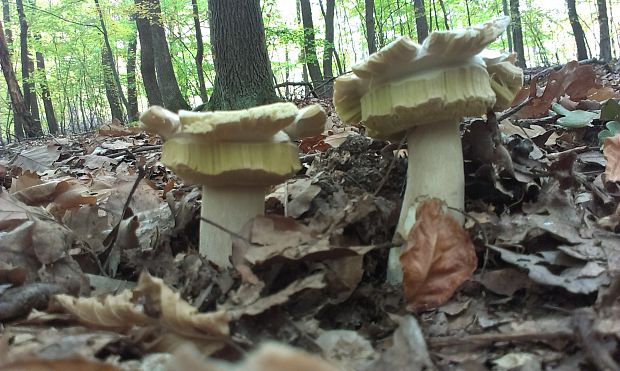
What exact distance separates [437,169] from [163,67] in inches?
368

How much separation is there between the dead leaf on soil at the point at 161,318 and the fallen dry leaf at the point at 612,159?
1.55 metres

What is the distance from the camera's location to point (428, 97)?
1.45 m

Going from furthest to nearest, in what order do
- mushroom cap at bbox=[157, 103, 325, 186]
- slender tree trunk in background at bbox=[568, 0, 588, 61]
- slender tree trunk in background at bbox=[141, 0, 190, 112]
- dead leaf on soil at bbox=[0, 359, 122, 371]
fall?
1. slender tree trunk in background at bbox=[568, 0, 588, 61]
2. slender tree trunk in background at bbox=[141, 0, 190, 112]
3. mushroom cap at bbox=[157, 103, 325, 186]
4. dead leaf on soil at bbox=[0, 359, 122, 371]

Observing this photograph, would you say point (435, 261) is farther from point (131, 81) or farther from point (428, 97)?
point (131, 81)

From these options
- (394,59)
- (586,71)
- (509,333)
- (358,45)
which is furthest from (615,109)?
(358,45)

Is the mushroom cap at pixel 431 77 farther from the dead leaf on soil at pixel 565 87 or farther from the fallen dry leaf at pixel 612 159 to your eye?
the dead leaf on soil at pixel 565 87

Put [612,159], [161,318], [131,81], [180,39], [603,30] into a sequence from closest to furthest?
[161,318] < [612,159] < [603,30] < [180,39] < [131,81]

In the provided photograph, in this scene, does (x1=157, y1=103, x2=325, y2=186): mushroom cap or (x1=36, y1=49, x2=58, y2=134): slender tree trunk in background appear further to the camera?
(x1=36, y1=49, x2=58, y2=134): slender tree trunk in background

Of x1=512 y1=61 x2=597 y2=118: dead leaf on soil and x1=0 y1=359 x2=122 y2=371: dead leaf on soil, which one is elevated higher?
x1=512 y1=61 x2=597 y2=118: dead leaf on soil

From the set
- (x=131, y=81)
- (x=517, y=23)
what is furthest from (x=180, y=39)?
(x=517, y=23)

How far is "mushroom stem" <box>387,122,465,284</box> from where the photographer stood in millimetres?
1635

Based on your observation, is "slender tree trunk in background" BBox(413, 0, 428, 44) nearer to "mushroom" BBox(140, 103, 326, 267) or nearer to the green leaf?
the green leaf

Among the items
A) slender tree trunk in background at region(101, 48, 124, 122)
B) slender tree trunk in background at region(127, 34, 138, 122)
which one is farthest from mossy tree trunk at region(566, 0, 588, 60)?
slender tree trunk in background at region(101, 48, 124, 122)

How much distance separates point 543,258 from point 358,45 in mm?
30545
